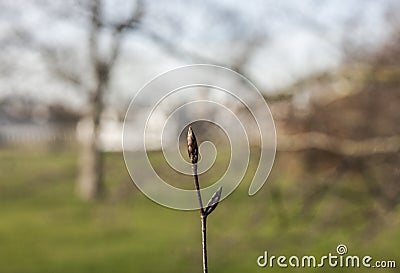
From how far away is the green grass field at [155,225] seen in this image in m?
2.19

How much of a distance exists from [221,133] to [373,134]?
61cm

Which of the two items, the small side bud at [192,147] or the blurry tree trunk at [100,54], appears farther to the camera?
the blurry tree trunk at [100,54]

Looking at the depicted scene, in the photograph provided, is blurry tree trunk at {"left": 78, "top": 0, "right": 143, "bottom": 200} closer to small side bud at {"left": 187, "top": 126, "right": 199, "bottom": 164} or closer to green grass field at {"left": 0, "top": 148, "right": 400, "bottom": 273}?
green grass field at {"left": 0, "top": 148, "right": 400, "bottom": 273}

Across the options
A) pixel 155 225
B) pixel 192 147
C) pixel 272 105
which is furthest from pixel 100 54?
pixel 155 225

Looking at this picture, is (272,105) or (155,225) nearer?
(272,105)

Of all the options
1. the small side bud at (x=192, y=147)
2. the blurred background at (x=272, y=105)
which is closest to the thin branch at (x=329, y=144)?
the blurred background at (x=272, y=105)

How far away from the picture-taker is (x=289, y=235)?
86.7 inches

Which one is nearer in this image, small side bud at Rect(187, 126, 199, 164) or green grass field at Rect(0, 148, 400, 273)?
small side bud at Rect(187, 126, 199, 164)

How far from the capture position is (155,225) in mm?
6203

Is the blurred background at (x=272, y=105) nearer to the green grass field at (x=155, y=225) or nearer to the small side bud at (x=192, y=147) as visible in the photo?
the green grass field at (x=155, y=225)

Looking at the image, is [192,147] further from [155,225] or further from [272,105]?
[155,225]

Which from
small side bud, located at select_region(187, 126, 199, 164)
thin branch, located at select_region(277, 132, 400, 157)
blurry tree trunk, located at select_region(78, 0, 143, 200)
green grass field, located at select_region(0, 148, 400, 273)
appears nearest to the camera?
small side bud, located at select_region(187, 126, 199, 164)

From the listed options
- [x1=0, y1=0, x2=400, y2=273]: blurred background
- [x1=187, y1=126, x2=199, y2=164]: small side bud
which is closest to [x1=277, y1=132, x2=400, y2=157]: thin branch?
[x1=0, y1=0, x2=400, y2=273]: blurred background

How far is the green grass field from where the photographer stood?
2189 mm
